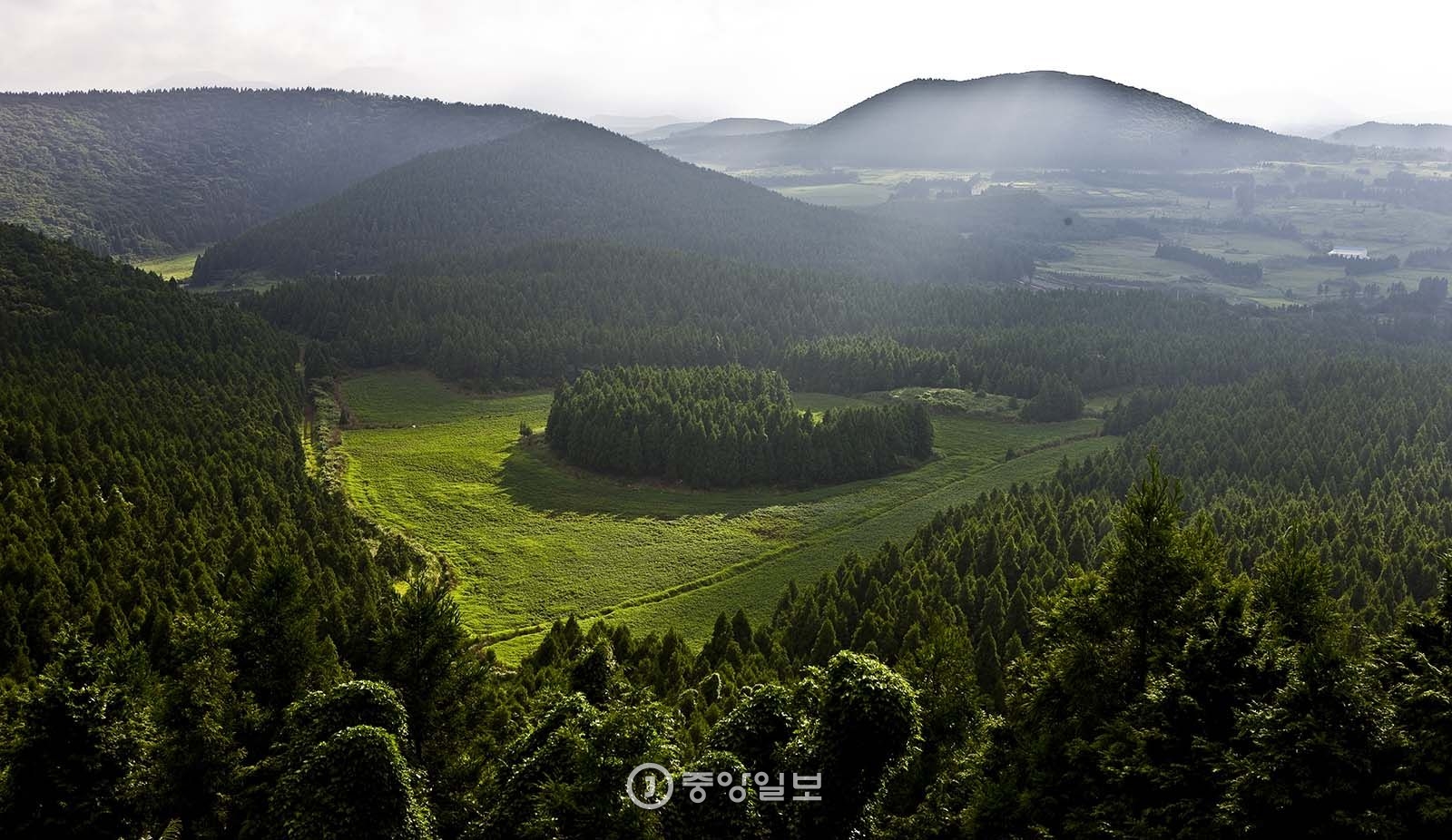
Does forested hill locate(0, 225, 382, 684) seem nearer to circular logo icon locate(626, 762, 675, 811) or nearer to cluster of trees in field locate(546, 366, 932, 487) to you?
circular logo icon locate(626, 762, 675, 811)

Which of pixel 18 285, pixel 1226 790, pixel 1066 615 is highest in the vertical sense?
pixel 18 285

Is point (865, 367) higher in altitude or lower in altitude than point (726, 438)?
higher

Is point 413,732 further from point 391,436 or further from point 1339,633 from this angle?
point 391,436

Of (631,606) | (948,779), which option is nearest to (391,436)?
(631,606)

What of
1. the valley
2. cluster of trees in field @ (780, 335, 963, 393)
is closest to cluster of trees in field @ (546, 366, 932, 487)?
the valley

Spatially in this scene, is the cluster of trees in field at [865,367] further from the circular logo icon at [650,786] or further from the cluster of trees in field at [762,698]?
the circular logo icon at [650,786]

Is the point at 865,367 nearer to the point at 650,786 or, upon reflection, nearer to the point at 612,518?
the point at 612,518

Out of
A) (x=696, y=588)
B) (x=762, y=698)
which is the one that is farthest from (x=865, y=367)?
(x=762, y=698)
